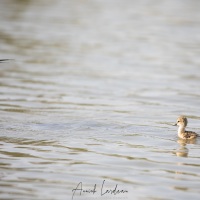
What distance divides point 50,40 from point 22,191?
13344 mm

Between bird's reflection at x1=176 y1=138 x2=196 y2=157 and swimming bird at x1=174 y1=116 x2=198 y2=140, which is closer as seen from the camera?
bird's reflection at x1=176 y1=138 x2=196 y2=157

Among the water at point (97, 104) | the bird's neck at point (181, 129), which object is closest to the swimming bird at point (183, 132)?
the bird's neck at point (181, 129)

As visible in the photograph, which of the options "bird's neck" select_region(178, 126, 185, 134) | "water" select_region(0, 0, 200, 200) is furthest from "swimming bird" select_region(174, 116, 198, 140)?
"water" select_region(0, 0, 200, 200)

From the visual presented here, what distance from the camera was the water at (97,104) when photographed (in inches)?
309

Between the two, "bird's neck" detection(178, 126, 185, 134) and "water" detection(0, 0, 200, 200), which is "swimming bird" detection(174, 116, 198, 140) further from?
"water" detection(0, 0, 200, 200)

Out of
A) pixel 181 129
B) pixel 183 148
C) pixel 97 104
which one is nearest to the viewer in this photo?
pixel 183 148

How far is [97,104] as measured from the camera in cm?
1262

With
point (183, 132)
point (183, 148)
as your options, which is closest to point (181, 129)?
point (183, 132)

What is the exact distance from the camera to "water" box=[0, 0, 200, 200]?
7.84m

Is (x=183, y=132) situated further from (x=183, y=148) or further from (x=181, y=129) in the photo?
(x=183, y=148)

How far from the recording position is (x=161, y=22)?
25.0 m

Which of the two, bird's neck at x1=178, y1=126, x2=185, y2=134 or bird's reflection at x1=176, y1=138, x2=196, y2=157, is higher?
bird's neck at x1=178, y1=126, x2=185, y2=134

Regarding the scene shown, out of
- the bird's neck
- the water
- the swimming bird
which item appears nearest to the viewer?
the water

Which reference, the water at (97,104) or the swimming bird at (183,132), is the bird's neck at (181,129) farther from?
the water at (97,104)
